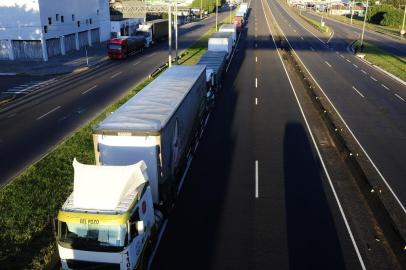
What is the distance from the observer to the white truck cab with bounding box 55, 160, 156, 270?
31.8ft

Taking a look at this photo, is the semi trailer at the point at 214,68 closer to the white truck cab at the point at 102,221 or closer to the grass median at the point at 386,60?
the white truck cab at the point at 102,221

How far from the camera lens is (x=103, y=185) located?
33.6 feet

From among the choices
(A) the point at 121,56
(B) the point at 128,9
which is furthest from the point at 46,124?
(B) the point at 128,9

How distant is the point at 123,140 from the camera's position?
12.4 m

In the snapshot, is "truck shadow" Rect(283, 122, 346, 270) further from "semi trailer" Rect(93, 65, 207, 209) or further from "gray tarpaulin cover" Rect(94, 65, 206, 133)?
"gray tarpaulin cover" Rect(94, 65, 206, 133)

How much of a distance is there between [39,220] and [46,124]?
12405 mm

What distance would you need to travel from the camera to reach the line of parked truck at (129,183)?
9.77 metres

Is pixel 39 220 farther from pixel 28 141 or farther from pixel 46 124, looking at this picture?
pixel 46 124

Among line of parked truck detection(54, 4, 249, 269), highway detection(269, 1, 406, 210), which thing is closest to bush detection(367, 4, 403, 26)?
highway detection(269, 1, 406, 210)

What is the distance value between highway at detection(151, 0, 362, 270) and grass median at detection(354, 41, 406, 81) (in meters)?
24.2

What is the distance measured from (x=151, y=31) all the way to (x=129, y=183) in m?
58.4

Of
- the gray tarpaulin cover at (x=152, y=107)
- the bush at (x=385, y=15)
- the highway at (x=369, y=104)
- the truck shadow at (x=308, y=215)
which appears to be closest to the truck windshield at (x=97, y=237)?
the gray tarpaulin cover at (x=152, y=107)

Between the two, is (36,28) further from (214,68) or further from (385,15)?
(385,15)

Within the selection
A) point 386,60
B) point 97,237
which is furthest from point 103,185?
point 386,60
